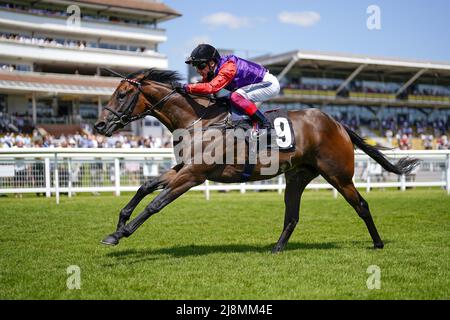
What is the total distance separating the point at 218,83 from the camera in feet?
18.7

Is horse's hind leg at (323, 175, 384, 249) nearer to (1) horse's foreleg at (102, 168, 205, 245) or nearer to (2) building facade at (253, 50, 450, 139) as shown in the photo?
(1) horse's foreleg at (102, 168, 205, 245)

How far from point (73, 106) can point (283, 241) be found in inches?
1297

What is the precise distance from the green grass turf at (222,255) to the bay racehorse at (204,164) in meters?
0.48

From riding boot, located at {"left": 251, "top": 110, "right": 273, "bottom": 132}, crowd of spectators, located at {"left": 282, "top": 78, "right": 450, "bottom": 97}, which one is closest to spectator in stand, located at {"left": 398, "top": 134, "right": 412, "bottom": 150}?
crowd of spectators, located at {"left": 282, "top": 78, "right": 450, "bottom": 97}

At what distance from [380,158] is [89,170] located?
8.19 metres

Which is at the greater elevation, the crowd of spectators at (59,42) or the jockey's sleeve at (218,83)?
the crowd of spectators at (59,42)

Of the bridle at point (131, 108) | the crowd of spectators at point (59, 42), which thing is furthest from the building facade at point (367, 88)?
the bridle at point (131, 108)

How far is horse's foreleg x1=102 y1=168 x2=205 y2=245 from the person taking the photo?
5.34 meters

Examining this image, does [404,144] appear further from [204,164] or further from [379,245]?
[204,164]

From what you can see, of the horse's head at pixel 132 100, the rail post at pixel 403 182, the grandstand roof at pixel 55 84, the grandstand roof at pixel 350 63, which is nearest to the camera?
the horse's head at pixel 132 100

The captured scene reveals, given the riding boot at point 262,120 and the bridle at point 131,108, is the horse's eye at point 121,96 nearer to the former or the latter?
the bridle at point 131,108

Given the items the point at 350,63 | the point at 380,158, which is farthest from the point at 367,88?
the point at 380,158

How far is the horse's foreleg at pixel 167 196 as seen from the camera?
5.34 metres
